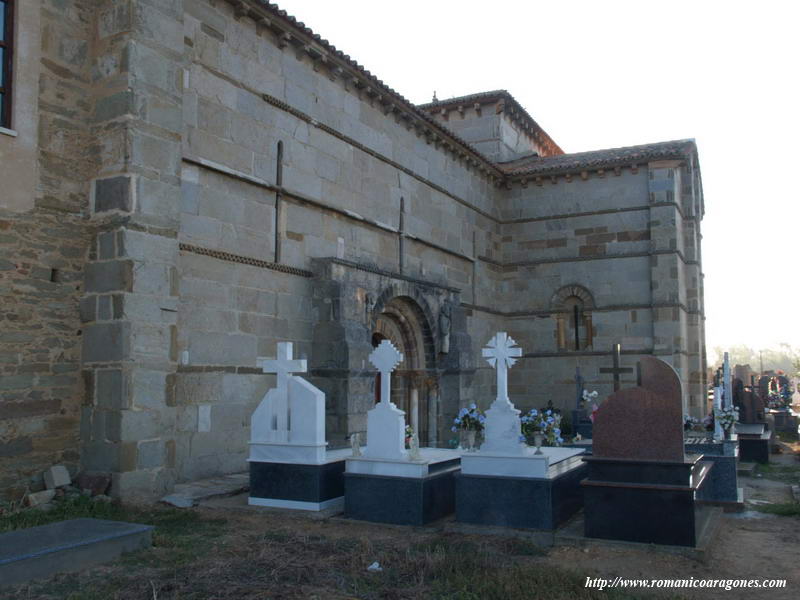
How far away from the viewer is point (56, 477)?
29.1 feet

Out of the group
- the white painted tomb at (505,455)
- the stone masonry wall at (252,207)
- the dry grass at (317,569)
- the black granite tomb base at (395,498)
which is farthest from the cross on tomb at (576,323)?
the dry grass at (317,569)

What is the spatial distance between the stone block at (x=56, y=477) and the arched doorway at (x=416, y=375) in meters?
7.46

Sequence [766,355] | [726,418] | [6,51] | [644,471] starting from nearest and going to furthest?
[644,471] → [6,51] → [726,418] → [766,355]

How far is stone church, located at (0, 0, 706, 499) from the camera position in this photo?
903cm

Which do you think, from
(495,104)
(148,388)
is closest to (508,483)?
(148,388)

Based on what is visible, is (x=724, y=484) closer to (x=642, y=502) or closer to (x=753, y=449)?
(x=642, y=502)

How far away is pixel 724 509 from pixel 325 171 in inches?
338

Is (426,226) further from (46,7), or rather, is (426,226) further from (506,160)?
(46,7)

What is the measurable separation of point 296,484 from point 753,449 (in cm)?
1019

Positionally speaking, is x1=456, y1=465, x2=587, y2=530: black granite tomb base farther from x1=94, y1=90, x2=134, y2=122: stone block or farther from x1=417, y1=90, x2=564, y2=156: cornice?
x1=417, y1=90, x2=564, y2=156: cornice

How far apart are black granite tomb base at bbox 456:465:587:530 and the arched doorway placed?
299 inches

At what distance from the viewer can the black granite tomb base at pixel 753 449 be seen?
1471 cm

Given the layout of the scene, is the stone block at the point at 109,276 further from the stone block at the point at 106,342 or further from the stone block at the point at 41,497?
the stone block at the point at 41,497

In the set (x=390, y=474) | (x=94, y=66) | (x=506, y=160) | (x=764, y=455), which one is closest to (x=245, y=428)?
(x=390, y=474)
